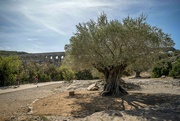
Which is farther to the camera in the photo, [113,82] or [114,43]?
[113,82]

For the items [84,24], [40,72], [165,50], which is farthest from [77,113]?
[40,72]

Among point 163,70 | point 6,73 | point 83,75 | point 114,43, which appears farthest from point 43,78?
point 163,70

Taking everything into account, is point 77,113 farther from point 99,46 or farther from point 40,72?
point 40,72

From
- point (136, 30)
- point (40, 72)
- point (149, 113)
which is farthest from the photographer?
point (40, 72)

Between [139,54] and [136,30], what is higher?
[136,30]

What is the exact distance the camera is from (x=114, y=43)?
13148mm

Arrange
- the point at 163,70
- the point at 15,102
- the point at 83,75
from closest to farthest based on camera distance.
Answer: the point at 15,102, the point at 163,70, the point at 83,75

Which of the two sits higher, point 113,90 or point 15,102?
point 113,90

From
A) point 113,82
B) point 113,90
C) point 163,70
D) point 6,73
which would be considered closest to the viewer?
point 113,90

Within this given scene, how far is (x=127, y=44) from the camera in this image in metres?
12.7

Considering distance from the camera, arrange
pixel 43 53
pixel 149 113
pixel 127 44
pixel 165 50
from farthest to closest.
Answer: pixel 43 53
pixel 165 50
pixel 127 44
pixel 149 113

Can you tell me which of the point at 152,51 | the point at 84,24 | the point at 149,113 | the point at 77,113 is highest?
the point at 84,24

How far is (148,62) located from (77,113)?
8320mm

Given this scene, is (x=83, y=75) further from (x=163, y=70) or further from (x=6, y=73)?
(x=6, y=73)
